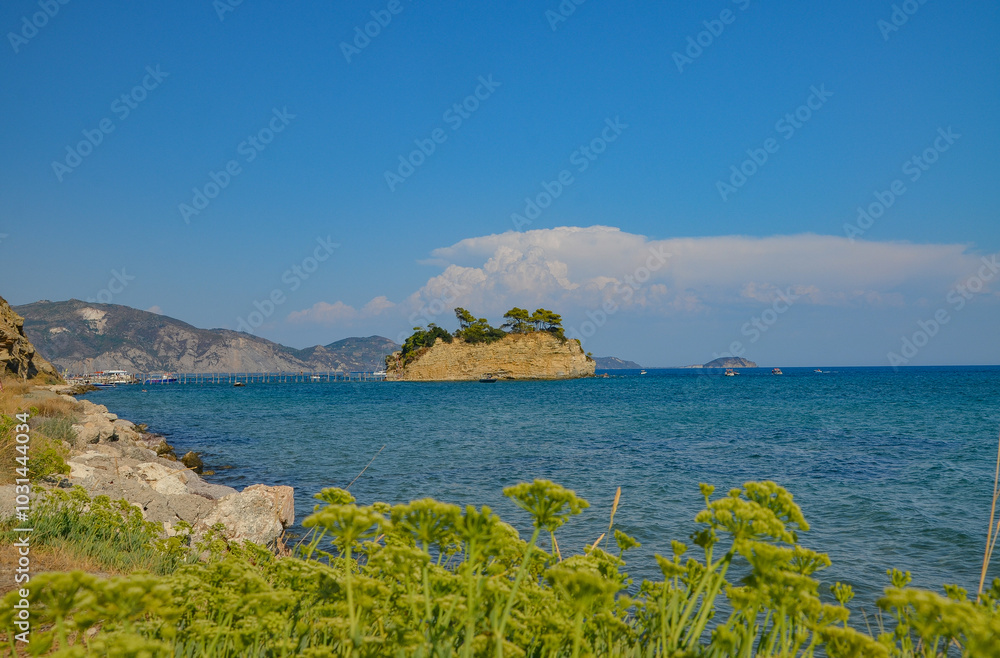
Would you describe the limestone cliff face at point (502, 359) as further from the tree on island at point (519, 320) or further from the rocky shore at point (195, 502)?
the rocky shore at point (195, 502)

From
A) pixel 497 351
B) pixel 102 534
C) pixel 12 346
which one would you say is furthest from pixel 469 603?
pixel 497 351

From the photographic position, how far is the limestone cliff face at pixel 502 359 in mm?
114625

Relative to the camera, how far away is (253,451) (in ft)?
80.2

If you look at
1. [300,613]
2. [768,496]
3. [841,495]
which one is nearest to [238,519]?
[300,613]

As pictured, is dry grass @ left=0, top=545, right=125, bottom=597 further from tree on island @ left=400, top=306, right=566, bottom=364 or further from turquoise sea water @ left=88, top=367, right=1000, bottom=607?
tree on island @ left=400, top=306, right=566, bottom=364

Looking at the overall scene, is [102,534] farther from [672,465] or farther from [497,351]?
[497,351]

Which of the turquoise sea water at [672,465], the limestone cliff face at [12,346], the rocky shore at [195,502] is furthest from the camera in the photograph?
the limestone cliff face at [12,346]

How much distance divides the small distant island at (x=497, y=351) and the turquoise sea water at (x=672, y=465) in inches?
2856

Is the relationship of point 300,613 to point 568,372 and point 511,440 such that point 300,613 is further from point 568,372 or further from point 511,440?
point 568,372

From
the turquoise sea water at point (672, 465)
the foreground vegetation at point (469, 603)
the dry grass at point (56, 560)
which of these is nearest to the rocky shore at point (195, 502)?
the dry grass at point (56, 560)

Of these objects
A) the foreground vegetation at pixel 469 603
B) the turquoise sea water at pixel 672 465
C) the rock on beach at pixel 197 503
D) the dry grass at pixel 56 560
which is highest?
the foreground vegetation at pixel 469 603

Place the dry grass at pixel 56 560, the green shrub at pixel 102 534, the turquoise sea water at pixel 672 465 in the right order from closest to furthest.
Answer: the dry grass at pixel 56 560, the green shrub at pixel 102 534, the turquoise sea water at pixel 672 465

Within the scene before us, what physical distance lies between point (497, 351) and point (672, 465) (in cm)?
9488

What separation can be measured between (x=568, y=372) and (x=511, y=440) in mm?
92803
